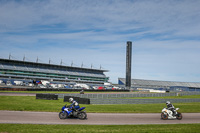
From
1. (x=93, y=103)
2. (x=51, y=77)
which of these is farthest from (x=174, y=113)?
(x=51, y=77)

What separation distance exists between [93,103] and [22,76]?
91.1m

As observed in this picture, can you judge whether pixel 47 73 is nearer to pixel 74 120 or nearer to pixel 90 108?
pixel 90 108

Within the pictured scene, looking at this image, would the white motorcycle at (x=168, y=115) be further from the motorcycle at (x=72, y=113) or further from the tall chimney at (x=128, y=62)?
the tall chimney at (x=128, y=62)

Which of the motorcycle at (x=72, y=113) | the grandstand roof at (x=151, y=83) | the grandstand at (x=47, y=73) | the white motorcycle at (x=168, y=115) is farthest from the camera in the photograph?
the grandstand roof at (x=151, y=83)

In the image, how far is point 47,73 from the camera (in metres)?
127

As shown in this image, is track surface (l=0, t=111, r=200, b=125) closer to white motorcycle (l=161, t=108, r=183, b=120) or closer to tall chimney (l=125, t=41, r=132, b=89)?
white motorcycle (l=161, t=108, r=183, b=120)

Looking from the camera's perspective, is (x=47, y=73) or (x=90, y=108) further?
(x=47, y=73)

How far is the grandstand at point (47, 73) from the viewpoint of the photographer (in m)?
112

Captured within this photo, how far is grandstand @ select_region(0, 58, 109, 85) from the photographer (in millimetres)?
111562

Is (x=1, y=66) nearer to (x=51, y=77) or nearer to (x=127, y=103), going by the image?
(x=51, y=77)

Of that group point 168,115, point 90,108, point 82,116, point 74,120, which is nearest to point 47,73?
point 90,108

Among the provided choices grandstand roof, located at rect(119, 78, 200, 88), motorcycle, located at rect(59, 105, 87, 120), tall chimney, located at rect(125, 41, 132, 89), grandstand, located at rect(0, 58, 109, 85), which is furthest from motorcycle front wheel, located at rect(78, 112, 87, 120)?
grandstand roof, located at rect(119, 78, 200, 88)

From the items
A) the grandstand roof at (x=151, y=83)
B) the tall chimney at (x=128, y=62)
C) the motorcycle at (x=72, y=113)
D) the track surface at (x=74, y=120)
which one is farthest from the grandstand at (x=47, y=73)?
the motorcycle at (x=72, y=113)

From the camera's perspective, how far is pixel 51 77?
128 metres
